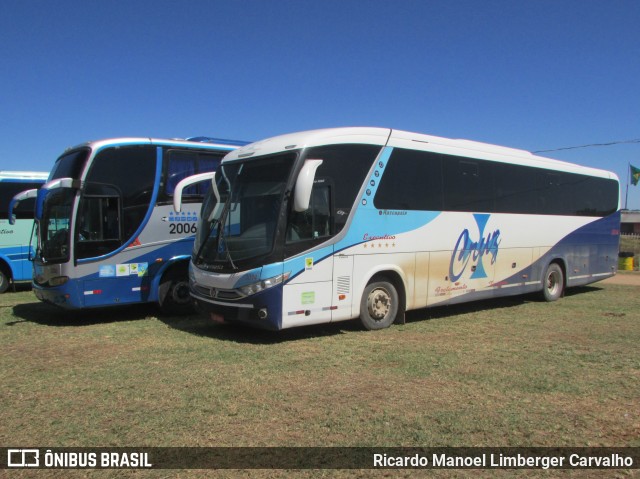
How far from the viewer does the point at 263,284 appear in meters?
Result: 7.61

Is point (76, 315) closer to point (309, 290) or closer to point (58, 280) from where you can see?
point (58, 280)

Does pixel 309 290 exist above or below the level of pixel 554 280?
above

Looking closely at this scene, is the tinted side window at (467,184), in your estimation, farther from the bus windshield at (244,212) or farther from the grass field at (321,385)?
the bus windshield at (244,212)

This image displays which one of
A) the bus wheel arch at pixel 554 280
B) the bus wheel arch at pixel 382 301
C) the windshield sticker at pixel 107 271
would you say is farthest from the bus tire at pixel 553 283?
the windshield sticker at pixel 107 271

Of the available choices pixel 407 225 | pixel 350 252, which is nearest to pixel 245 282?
pixel 350 252

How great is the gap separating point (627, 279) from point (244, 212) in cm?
1778

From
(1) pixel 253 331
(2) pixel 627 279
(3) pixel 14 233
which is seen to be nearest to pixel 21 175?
(3) pixel 14 233

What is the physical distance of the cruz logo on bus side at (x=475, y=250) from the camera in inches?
410

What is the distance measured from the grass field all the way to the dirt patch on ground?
1001cm

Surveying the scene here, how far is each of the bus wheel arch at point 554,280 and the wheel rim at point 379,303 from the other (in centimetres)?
564

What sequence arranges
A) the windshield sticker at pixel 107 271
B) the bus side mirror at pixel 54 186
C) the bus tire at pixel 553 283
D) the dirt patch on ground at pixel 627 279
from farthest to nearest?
the dirt patch on ground at pixel 627 279
the bus tire at pixel 553 283
the windshield sticker at pixel 107 271
the bus side mirror at pixel 54 186

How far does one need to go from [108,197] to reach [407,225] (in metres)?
5.46

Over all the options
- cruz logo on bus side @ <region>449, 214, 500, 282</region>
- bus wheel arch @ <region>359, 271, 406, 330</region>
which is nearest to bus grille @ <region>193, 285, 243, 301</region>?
bus wheel arch @ <region>359, 271, 406, 330</region>

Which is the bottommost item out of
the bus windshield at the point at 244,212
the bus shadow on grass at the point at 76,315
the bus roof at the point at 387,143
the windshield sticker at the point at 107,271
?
the bus shadow on grass at the point at 76,315
